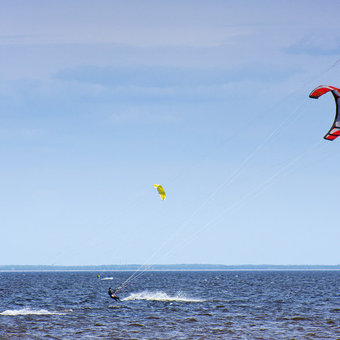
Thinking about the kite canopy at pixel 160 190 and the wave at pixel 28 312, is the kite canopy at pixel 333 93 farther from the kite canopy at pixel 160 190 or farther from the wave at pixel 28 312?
the wave at pixel 28 312

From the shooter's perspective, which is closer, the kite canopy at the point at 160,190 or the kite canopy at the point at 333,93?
the kite canopy at the point at 333,93

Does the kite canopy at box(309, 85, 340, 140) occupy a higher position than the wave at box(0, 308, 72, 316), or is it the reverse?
the kite canopy at box(309, 85, 340, 140)

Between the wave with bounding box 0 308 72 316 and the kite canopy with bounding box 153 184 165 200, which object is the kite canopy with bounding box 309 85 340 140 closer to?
the kite canopy with bounding box 153 184 165 200

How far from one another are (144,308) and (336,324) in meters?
17.1

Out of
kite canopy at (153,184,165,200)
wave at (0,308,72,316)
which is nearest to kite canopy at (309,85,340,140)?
kite canopy at (153,184,165,200)

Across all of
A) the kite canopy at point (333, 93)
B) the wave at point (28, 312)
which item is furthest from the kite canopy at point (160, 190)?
the kite canopy at point (333, 93)

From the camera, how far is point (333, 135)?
24.4 meters

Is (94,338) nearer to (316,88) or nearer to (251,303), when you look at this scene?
(316,88)

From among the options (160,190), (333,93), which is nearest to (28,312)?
(160,190)

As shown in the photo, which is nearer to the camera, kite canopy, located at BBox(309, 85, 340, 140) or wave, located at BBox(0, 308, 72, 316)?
kite canopy, located at BBox(309, 85, 340, 140)

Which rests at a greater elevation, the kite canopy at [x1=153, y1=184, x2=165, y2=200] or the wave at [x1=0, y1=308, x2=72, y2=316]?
the kite canopy at [x1=153, y1=184, x2=165, y2=200]

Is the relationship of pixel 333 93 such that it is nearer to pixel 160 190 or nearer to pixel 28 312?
pixel 160 190

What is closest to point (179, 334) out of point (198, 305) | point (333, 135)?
point (333, 135)

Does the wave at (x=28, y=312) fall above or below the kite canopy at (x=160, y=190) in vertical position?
below
